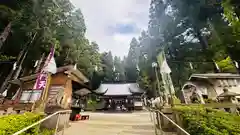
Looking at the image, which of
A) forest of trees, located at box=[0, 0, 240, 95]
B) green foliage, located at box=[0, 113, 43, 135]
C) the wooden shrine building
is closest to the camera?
green foliage, located at box=[0, 113, 43, 135]

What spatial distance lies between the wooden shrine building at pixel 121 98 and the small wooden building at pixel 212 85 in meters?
10.2

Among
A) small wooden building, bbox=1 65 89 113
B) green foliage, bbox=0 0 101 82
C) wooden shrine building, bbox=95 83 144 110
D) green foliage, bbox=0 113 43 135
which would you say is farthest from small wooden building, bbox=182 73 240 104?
green foliage, bbox=0 0 101 82

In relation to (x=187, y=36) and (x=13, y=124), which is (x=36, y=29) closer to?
(x=13, y=124)

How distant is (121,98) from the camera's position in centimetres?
2516

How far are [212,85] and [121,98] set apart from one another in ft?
47.8

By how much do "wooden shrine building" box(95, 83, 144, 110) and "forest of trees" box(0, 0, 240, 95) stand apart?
3.88m

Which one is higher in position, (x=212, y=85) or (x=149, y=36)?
(x=149, y=36)

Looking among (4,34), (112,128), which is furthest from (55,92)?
(4,34)

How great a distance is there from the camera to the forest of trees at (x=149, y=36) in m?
13.1

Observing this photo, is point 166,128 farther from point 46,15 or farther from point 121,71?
point 121,71

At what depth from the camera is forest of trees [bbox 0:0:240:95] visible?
43.0ft

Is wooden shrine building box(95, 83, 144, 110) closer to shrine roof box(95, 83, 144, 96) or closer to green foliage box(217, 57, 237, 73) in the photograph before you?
shrine roof box(95, 83, 144, 96)

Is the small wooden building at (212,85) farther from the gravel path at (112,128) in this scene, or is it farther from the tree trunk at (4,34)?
the tree trunk at (4,34)

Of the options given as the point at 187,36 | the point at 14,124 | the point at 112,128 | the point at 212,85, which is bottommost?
Result: the point at 112,128
